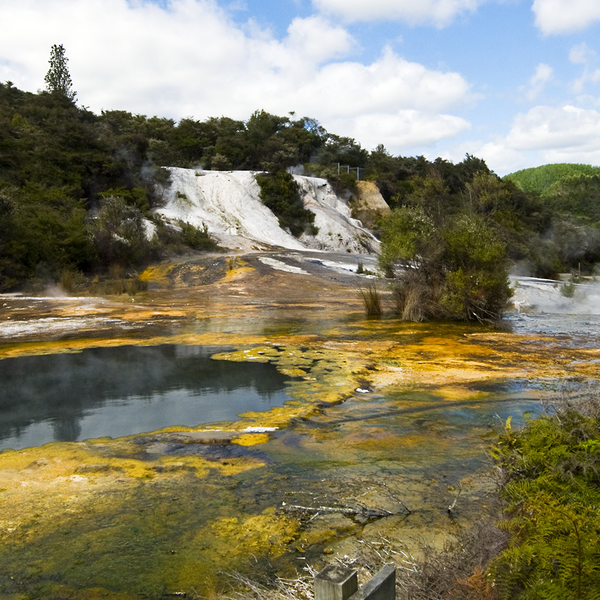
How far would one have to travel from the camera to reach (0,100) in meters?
36.4

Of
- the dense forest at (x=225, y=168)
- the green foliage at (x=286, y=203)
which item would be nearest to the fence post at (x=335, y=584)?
the dense forest at (x=225, y=168)

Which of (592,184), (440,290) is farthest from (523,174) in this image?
(440,290)

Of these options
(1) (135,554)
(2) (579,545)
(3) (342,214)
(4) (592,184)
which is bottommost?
(1) (135,554)

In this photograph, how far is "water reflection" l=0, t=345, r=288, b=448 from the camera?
247 inches

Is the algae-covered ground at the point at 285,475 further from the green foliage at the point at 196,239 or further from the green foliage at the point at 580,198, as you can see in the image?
the green foliage at the point at 580,198

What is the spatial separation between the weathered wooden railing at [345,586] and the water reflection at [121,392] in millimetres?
4433

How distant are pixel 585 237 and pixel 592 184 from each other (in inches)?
1561

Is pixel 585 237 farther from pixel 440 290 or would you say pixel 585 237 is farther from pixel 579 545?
pixel 579 545

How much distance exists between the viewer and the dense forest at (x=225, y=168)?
13.5 meters

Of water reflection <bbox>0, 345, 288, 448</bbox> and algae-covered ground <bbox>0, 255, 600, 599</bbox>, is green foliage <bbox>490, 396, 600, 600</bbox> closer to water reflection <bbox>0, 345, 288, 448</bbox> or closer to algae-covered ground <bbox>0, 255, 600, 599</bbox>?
algae-covered ground <bbox>0, 255, 600, 599</bbox>

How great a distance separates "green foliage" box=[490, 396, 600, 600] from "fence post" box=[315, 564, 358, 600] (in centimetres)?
70

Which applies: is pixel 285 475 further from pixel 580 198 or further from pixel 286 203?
pixel 580 198

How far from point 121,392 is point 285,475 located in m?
3.58

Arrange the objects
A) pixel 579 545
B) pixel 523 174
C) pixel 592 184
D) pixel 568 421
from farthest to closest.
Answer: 1. pixel 523 174
2. pixel 592 184
3. pixel 568 421
4. pixel 579 545
